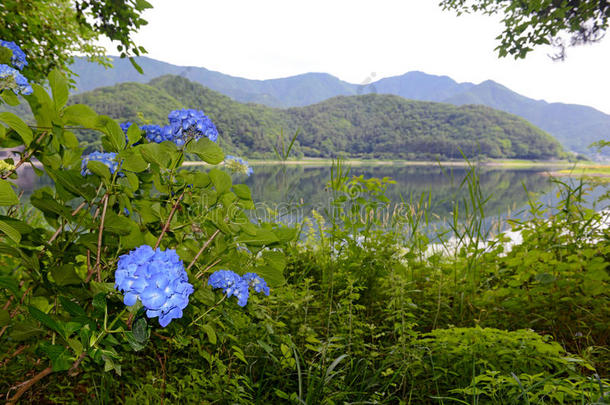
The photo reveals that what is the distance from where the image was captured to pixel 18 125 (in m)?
0.82

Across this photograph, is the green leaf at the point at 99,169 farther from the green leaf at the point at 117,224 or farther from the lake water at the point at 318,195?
the lake water at the point at 318,195

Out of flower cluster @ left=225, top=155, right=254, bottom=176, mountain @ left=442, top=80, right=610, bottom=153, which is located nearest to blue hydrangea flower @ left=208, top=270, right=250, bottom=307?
flower cluster @ left=225, top=155, right=254, bottom=176

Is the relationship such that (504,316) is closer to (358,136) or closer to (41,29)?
(41,29)

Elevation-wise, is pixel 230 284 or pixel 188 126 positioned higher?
pixel 188 126

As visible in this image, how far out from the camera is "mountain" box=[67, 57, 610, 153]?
307ft

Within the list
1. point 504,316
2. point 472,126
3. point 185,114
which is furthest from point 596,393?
point 472,126

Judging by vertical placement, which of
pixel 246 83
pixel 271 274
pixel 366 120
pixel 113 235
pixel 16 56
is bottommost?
pixel 271 274

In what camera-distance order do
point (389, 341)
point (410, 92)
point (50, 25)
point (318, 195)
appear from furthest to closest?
point (410, 92) → point (318, 195) → point (50, 25) → point (389, 341)

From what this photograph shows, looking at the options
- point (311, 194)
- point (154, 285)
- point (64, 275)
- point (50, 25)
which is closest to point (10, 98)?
point (64, 275)

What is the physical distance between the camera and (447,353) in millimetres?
1430

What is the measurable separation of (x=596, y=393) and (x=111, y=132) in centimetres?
182

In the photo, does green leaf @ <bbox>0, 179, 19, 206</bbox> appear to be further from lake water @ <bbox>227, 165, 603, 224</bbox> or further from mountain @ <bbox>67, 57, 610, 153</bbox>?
mountain @ <bbox>67, 57, 610, 153</bbox>

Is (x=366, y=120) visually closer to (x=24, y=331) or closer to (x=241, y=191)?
(x=241, y=191)

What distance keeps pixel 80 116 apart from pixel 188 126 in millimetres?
288
